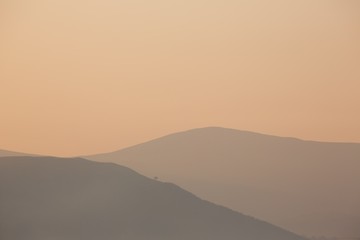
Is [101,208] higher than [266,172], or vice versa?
[266,172]

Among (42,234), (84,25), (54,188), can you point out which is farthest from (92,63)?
(42,234)

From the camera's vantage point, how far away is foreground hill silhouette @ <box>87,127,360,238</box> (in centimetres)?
165

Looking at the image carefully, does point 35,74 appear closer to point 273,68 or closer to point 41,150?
point 41,150

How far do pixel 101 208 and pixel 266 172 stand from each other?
0.53m

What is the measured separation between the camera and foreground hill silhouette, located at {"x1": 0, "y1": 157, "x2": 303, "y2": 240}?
1.63m

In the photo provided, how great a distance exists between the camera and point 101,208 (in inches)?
64.5

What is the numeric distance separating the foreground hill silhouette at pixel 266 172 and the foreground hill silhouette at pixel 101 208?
0.04 meters

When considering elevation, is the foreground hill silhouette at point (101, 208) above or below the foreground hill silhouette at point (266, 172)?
below

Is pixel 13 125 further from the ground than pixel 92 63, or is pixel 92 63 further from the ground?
pixel 92 63

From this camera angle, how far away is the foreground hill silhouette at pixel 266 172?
1.65 meters

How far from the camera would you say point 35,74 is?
1.65m

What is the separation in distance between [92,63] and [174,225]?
57 centimetres

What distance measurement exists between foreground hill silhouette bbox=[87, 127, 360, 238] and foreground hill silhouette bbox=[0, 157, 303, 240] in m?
0.04

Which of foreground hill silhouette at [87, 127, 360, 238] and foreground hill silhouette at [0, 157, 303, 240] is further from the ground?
foreground hill silhouette at [87, 127, 360, 238]
